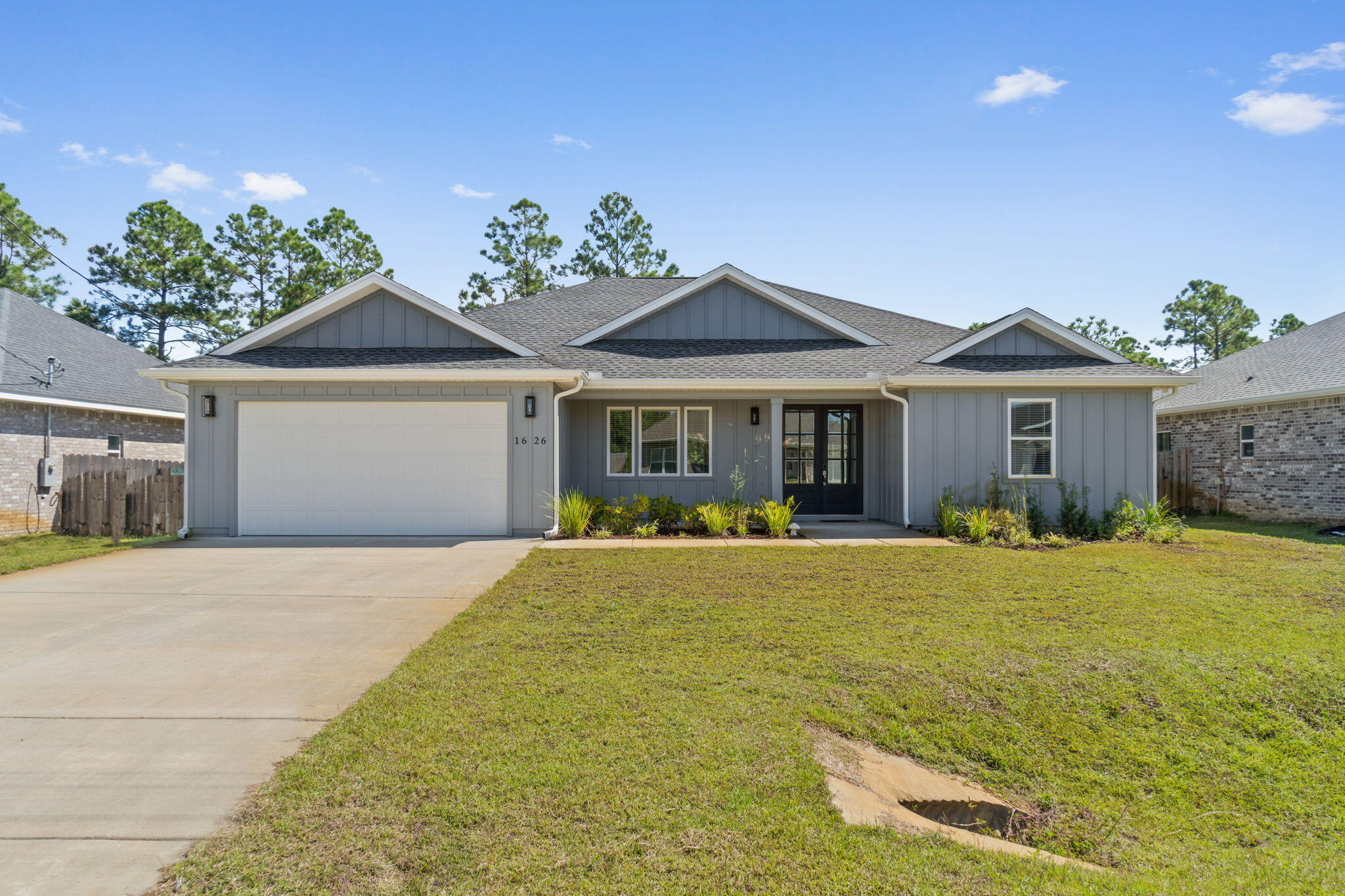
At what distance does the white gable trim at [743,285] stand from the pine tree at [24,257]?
28.4 meters

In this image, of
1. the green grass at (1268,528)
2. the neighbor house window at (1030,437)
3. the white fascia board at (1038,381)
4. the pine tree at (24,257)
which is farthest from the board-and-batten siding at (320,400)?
the pine tree at (24,257)

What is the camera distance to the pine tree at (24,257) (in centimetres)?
2705

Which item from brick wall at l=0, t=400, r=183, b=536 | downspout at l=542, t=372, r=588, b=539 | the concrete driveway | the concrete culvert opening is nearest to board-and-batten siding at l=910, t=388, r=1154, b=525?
downspout at l=542, t=372, r=588, b=539

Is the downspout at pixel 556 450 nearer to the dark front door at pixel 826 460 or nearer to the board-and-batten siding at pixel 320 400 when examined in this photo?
the board-and-batten siding at pixel 320 400

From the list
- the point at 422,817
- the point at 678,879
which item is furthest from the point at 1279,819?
the point at 422,817

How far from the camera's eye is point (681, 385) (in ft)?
36.4

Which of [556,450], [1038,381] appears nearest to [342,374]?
[556,450]

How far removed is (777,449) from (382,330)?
7091 millimetres

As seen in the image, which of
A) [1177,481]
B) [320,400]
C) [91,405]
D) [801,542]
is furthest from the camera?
[1177,481]

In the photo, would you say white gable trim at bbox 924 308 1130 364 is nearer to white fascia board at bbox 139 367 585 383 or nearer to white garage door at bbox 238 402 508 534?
white fascia board at bbox 139 367 585 383

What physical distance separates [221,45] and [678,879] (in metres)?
15.8

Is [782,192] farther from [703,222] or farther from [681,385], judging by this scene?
[681,385]

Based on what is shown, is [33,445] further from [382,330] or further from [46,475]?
[382,330]

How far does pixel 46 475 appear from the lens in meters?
13.1
